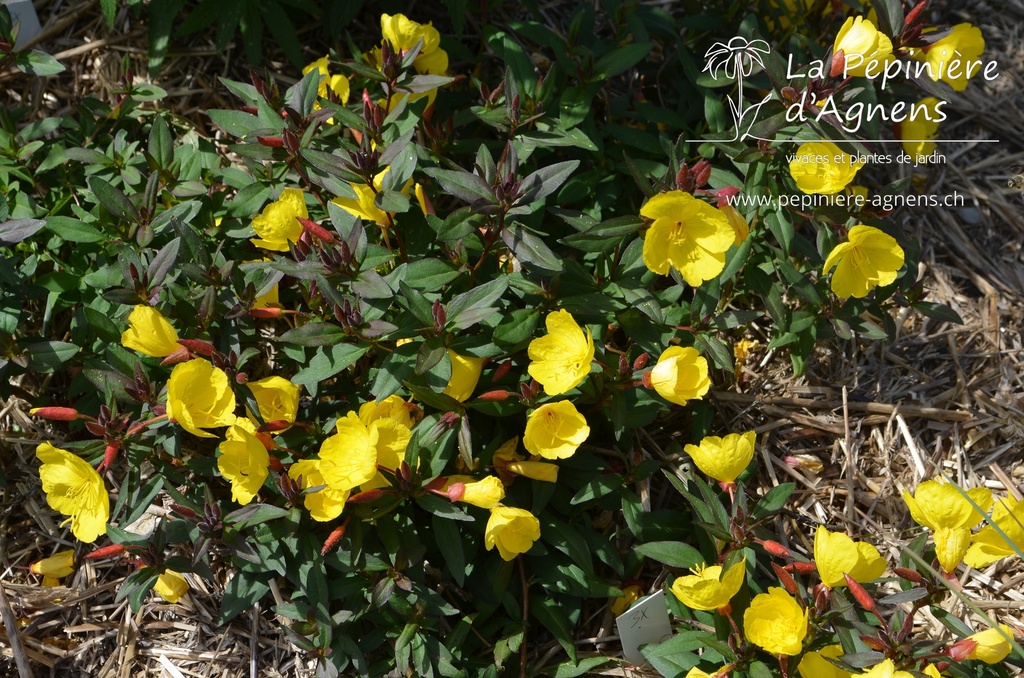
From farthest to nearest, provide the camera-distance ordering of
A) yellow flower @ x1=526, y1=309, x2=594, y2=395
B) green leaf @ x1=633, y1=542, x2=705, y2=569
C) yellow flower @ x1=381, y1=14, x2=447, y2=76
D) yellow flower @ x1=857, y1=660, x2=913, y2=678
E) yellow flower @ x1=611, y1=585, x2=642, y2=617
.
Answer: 1. yellow flower @ x1=381, y1=14, x2=447, y2=76
2. yellow flower @ x1=611, y1=585, x2=642, y2=617
3. green leaf @ x1=633, y1=542, x2=705, y2=569
4. yellow flower @ x1=526, y1=309, x2=594, y2=395
5. yellow flower @ x1=857, y1=660, x2=913, y2=678

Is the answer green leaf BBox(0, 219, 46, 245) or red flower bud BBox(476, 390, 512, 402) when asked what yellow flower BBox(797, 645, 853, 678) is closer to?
red flower bud BBox(476, 390, 512, 402)

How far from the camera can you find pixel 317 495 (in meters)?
2.19

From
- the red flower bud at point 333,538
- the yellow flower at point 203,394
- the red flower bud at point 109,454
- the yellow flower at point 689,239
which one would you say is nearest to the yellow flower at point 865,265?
the yellow flower at point 689,239

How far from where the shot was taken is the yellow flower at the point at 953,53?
2574mm

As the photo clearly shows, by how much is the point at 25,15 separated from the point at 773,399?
270 centimetres

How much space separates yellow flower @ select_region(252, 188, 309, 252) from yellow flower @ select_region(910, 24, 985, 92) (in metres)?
1.83

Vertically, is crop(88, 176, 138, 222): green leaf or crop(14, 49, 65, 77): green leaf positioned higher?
crop(14, 49, 65, 77): green leaf

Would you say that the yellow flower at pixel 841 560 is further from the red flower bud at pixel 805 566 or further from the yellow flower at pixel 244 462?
the yellow flower at pixel 244 462

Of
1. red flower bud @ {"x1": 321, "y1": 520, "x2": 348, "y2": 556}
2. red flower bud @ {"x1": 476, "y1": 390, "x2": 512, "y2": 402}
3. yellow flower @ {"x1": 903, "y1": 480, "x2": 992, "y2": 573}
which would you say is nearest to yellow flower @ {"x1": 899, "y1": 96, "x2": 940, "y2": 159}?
yellow flower @ {"x1": 903, "y1": 480, "x2": 992, "y2": 573}

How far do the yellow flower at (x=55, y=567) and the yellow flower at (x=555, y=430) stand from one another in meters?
1.48

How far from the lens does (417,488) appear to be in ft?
7.32

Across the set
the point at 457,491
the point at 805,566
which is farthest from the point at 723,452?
the point at 457,491

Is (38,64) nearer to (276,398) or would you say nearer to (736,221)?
(276,398)

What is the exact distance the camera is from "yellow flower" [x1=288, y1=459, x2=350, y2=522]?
6.93ft
